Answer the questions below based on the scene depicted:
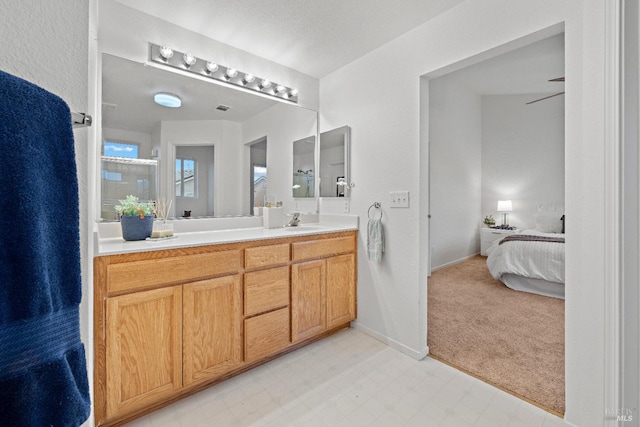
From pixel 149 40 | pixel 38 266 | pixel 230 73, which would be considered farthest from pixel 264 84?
pixel 38 266

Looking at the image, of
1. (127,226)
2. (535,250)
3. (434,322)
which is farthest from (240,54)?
(535,250)

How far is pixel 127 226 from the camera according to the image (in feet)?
5.45

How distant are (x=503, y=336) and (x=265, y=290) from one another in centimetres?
193

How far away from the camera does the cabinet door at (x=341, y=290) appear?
2.25m

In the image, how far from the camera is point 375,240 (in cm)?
221

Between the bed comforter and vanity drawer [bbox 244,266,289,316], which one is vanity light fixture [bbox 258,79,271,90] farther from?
the bed comforter

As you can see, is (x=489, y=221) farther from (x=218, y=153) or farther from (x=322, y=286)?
(x=218, y=153)

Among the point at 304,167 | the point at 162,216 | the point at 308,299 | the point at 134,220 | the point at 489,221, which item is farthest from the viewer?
the point at 489,221

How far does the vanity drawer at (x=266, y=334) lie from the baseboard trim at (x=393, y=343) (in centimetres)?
72

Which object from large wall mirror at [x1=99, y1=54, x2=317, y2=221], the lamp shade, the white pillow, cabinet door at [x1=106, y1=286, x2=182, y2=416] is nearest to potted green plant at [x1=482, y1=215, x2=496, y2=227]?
the lamp shade

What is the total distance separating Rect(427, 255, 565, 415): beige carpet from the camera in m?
1.73

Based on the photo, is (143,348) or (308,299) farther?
(308,299)

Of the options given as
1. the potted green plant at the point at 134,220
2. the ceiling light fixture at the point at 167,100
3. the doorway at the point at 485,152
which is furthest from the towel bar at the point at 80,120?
the doorway at the point at 485,152

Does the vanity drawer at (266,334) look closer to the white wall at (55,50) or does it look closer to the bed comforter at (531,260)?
the white wall at (55,50)
